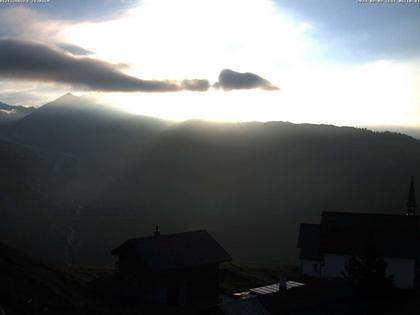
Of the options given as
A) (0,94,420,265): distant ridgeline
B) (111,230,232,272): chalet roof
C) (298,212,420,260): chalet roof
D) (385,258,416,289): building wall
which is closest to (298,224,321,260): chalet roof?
(298,212,420,260): chalet roof

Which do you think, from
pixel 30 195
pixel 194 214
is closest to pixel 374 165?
pixel 194 214

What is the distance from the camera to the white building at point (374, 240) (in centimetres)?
4700

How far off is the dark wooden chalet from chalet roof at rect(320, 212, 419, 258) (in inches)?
528

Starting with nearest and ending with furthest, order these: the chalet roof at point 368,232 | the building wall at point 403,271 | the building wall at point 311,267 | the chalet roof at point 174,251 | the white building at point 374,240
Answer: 1. the chalet roof at point 174,251
2. the building wall at point 403,271
3. the white building at point 374,240
4. the chalet roof at point 368,232
5. the building wall at point 311,267

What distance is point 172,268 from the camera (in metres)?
38.4

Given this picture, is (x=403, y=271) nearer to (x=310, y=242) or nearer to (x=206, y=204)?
(x=310, y=242)

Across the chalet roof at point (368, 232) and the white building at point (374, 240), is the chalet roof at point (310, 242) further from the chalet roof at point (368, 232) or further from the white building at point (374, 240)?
the chalet roof at point (368, 232)

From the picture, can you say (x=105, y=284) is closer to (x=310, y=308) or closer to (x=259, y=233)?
(x=310, y=308)

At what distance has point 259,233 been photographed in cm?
13012

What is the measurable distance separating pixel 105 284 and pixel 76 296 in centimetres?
348

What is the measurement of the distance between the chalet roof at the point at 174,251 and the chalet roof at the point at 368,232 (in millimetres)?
13306

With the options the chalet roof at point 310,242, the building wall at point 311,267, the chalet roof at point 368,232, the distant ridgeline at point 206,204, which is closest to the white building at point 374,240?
the chalet roof at point 368,232

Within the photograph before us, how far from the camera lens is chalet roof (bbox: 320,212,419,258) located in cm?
4750

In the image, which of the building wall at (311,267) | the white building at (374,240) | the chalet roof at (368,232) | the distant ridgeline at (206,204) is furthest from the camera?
the distant ridgeline at (206,204)
